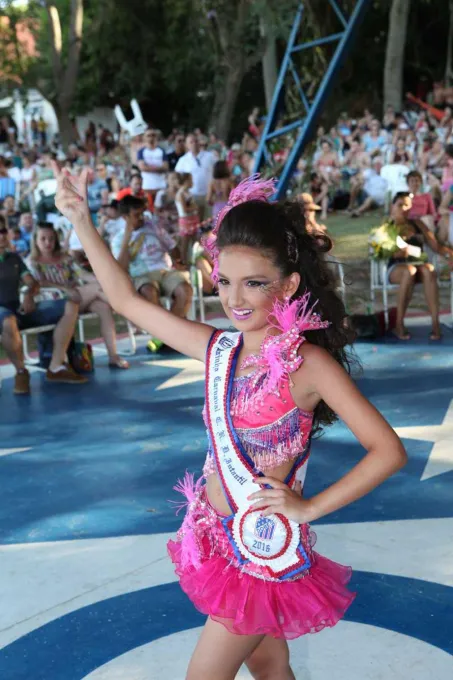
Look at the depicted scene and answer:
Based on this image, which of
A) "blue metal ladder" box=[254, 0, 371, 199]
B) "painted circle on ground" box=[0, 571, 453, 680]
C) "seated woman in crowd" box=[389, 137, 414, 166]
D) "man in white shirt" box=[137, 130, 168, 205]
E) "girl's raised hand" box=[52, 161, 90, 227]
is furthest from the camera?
"seated woman in crowd" box=[389, 137, 414, 166]

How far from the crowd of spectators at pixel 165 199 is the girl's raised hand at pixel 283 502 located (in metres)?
0.71

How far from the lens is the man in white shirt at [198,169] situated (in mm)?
14609

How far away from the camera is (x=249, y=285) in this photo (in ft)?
7.43

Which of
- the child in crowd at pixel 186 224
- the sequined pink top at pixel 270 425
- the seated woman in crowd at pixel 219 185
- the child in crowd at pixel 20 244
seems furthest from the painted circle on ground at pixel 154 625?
the child in crowd at pixel 20 244

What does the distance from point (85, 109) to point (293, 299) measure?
114 feet

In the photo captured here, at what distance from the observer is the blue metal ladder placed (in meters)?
10.7

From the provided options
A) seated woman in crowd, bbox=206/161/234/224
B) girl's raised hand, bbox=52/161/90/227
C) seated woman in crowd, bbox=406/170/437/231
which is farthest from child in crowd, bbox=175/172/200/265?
girl's raised hand, bbox=52/161/90/227

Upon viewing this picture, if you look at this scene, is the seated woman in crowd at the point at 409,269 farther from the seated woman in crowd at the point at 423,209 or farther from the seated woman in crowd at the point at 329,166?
the seated woman in crowd at the point at 329,166

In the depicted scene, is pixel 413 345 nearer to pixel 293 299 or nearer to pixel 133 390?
pixel 133 390

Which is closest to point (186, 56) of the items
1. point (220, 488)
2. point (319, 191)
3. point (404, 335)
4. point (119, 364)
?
point (319, 191)

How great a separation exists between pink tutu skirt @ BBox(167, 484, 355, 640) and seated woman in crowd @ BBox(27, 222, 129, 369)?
5901 mm

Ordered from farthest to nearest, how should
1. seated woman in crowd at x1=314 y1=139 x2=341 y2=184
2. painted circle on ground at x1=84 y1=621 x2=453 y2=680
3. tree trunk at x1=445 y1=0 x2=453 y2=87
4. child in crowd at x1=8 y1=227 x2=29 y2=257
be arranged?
1. tree trunk at x1=445 y1=0 x2=453 y2=87
2. seated woman in crowd at x1=314 y1=139 x2=341 y2=184
3. child in crowd at x1=8 y1=227 x2=29 y2=257
4. painted circle on ground at x1=84 y1=621 x2=453 y2=680

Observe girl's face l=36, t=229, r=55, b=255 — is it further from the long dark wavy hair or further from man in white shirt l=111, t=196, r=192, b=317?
the long dark wavy hair

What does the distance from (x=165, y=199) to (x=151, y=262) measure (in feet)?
15.7
